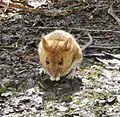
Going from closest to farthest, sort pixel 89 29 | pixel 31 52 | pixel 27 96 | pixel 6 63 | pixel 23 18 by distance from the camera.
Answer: pixel 27 96, pixel 6 63, pixel 31 52, pixel 89 29, pixel 23 18

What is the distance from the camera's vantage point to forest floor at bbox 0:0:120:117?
4578 millimetres

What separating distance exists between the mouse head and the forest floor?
232 millimetres

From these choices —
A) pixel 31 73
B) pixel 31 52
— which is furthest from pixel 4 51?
pixel 31 73

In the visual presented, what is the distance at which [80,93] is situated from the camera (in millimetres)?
4887

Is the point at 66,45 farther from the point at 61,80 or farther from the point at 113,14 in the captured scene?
the point at 113,14

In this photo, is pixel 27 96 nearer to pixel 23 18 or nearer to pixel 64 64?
pixel 64 64

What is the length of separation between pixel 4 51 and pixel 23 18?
1508mm

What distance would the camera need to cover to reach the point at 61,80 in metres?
5.21

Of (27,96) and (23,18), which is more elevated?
(23,18)

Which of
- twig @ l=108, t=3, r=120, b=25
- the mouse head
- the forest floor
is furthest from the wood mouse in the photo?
twig @ l=108, t=3, r=120, b=25

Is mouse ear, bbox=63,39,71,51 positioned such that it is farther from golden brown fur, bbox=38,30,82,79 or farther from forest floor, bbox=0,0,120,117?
forest floor, bbox=0,0,120,117

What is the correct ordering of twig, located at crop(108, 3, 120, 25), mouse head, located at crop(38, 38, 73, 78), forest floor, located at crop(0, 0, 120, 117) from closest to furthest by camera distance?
1. forest floor, located at crop(0, 0, 120, 117)
2. mouse head, located at crop(38, 38, 73, 78)
3. twig, located at crop(108, 3, 120, 25)

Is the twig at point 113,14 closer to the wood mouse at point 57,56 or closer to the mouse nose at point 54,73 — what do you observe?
the wood mouse at point 57,56

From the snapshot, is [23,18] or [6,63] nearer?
[6,63]
